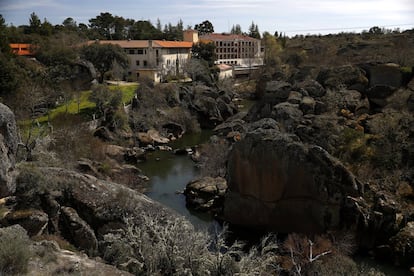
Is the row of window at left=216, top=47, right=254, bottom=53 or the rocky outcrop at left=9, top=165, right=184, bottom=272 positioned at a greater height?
the row of window at left=216, top=47, right=254, bottom=53

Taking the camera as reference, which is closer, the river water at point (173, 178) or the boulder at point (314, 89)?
the river water at point (173, 178)

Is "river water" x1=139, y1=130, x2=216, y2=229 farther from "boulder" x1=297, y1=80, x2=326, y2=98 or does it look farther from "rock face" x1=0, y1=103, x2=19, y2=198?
"boulder" x1=297, y1=80, x2=326, y2=98

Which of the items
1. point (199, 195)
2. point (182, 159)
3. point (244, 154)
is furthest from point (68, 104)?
point (244, 154)

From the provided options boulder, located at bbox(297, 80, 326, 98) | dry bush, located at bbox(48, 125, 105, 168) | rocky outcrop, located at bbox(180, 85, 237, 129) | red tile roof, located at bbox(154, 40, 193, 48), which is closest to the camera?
dry bush, located at bbox(48, 125, 105, 168)

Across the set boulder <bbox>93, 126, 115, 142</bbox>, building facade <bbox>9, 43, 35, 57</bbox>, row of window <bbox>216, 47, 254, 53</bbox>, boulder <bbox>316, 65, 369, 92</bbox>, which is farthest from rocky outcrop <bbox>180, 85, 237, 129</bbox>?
row of window <bbox>216, 47, 254, 53</bbox>

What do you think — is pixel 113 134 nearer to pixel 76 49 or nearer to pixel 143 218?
pixel 76 49

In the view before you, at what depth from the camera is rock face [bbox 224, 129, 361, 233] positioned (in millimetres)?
20391

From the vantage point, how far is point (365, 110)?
34.5 meters

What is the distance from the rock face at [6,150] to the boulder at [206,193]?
1341 centimetres

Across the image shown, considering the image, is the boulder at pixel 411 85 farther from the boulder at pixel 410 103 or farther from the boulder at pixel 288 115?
the boulder at pixel 288 115

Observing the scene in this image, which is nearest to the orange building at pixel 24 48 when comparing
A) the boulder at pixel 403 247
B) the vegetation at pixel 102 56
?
the vegetation at pixel 102 56

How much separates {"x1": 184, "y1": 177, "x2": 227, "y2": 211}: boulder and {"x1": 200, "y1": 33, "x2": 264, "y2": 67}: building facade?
210ft

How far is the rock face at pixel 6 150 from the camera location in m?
→ 12.4

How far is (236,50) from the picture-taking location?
313 ft
